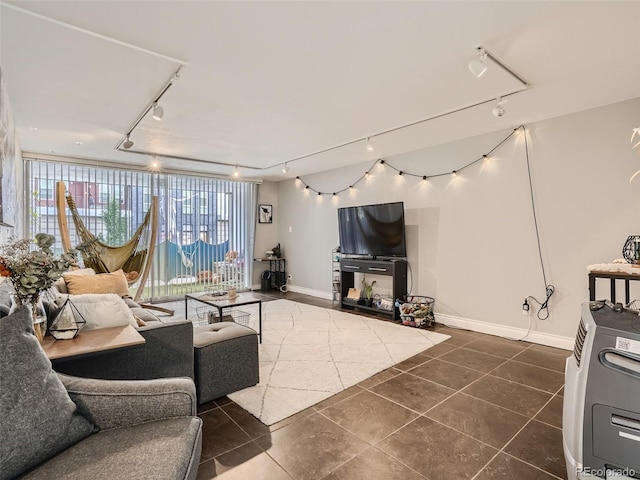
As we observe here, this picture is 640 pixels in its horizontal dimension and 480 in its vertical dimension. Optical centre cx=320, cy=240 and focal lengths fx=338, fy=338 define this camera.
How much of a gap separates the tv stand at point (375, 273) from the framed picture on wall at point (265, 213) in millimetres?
2449

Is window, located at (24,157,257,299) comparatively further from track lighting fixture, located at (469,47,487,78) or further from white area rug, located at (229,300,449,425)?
track lighting fixture, located at (469,47,487,78)

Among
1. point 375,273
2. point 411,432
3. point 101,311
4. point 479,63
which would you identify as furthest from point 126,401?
point 375,273

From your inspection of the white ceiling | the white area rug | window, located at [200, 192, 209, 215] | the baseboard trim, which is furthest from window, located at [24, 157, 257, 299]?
the baseboard trim

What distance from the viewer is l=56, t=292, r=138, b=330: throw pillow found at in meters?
2.01

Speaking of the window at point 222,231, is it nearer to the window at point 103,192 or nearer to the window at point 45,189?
the window at point 103,192

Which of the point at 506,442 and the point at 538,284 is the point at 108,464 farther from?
the point at 538,284

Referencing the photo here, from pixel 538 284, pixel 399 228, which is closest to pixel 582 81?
pixel 538 284

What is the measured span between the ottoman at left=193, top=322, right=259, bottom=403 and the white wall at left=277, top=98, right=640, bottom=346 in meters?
2.90

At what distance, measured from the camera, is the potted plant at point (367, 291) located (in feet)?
17.3

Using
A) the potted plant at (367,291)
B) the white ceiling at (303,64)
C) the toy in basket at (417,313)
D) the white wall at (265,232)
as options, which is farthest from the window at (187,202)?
the toy in basket at (417,313)

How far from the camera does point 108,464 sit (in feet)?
3.59

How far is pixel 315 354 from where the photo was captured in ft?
10.9

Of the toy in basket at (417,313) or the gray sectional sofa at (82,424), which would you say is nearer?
the gray sectional sofa at (82,424)

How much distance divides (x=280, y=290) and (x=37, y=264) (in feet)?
18.2
